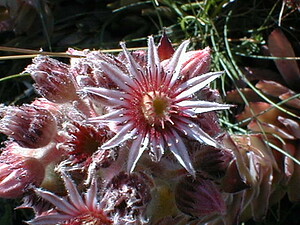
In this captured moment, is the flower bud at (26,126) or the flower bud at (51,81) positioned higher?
the flower bud at (51,81)

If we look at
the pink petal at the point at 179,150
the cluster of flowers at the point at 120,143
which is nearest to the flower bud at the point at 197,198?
the cluster of flowers at the point at 120,143

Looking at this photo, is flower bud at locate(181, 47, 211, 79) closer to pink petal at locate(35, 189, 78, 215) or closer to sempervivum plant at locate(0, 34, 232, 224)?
sempervivum plant at locate(0, 34, 232, 224)

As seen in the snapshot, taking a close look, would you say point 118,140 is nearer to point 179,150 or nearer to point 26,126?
point 179,150

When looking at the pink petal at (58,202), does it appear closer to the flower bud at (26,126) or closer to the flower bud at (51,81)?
the flower bud at (26,126)

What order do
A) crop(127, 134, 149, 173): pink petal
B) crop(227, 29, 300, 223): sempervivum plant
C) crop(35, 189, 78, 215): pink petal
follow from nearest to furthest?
1. crop(127, 134, 149, 173): pink petal
2. crop(35, 189, 78, 215): pink petal
3. crop(227, 29, 300, 223): sempervivum plant

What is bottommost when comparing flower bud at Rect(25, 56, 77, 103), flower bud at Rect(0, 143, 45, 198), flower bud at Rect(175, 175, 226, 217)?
flower bud at Rect(175, 175, 226, 217)

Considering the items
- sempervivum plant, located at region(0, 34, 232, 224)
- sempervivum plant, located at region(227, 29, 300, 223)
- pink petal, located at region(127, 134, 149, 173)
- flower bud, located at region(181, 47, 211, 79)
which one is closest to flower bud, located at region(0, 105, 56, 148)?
sempervivum plant, located at region(0, 34, 232, 224)

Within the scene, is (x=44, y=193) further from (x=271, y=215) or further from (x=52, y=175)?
(x=271, y=215)

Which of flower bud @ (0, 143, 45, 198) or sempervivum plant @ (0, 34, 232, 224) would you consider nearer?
sempervivum plant @ (0, 34, 232, 224)
